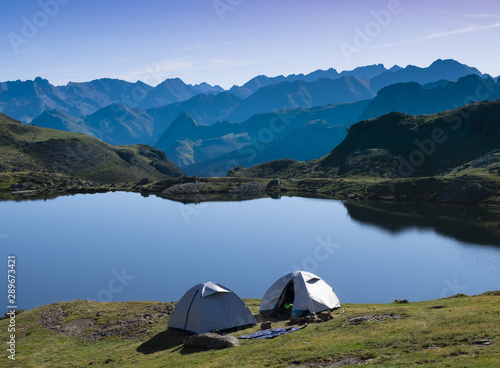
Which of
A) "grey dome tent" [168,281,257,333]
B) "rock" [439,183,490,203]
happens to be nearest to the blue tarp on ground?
"grey dome tent" [168,281,257,333]

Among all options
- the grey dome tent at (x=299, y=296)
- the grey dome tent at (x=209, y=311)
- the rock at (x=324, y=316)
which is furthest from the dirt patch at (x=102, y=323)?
the rock at (x=324, y=316)

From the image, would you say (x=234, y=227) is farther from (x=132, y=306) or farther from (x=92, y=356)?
(x=92, y=356)

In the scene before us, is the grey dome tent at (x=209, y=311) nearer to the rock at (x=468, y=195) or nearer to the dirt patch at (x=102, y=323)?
the dirt patch at (x=102, y=323)

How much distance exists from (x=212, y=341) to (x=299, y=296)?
13.5m

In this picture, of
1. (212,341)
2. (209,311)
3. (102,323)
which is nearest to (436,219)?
(209,311)

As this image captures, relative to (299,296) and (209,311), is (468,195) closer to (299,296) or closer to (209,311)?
(299,296)

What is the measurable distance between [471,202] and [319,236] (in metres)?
87.7

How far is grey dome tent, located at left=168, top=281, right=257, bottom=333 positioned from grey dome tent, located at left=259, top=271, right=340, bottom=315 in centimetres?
472

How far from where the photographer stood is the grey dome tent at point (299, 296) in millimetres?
43531

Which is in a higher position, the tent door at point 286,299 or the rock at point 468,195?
the rock at point 468,195

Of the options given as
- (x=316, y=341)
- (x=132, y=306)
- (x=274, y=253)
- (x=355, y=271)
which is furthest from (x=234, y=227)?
(x=316, y=341)

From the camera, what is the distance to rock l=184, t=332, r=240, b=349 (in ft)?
109

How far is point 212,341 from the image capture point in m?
33.7

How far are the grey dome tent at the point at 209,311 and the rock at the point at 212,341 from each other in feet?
14.7
